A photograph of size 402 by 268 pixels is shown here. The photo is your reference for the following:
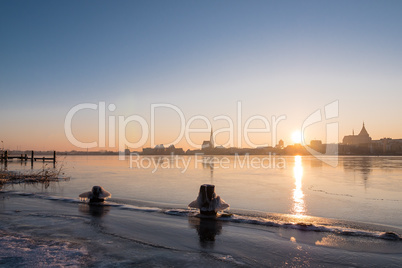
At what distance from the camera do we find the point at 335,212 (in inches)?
523

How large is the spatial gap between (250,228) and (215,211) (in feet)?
6.77

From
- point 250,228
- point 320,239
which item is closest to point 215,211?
point 250,228

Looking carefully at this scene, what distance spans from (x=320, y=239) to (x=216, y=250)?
3208 millimetres

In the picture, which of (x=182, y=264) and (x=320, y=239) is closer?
(x=182, y=264)

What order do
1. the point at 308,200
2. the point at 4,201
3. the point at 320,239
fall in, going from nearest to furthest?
the point at 320,239 < the point at 4,201 < the point at 308,200

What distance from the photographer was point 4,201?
14.8 metres

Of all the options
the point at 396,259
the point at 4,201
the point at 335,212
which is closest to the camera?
the point at 396,259

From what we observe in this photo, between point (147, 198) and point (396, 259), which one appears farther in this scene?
point (147, 198)

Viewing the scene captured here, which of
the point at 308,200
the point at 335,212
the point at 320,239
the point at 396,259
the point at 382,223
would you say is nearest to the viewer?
the point at 396,259

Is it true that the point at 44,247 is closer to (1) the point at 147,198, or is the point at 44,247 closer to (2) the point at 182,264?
(2) the point at 182,264

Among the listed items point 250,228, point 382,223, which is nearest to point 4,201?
point 250,228

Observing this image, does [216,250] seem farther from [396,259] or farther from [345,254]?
[396,259]

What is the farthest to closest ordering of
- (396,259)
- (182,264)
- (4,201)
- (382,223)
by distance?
1. (4,201)
2. (382,223)
3. (396,259)
4. (182,264)

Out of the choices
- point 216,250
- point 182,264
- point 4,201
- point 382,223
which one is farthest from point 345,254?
point 4,201
